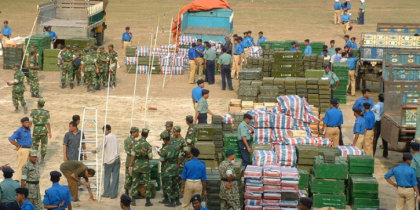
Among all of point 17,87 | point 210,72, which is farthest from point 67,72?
point 210,72

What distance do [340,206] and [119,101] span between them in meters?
12.7

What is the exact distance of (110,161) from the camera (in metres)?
18.1

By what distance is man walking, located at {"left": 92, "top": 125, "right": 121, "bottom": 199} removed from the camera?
59.1 ft

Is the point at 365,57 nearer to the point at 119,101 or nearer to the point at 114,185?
the point at 119,101

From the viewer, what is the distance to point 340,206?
17594 mm

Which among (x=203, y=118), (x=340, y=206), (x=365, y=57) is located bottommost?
(x=340, y=206)

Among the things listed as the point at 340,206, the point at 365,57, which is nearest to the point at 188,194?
the point at 340,206

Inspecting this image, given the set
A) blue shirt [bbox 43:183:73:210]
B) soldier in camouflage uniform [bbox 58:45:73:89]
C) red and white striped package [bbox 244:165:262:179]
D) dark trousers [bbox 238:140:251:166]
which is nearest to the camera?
blue shirt [bbox 43:183:73:210]

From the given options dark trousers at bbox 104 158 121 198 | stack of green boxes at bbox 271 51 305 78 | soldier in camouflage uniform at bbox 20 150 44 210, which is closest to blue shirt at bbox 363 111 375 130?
dark trousers at bbox 104 158 121 198

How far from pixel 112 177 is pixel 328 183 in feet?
16.4

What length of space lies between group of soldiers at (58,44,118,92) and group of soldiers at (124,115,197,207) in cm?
1210

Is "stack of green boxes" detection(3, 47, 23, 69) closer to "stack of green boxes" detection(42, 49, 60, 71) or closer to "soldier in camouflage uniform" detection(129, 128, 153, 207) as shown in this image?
"stack of green boxes" detection(42, 49, 60, 71)

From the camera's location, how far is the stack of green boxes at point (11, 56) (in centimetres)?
3372

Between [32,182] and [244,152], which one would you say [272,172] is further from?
[32,182]
